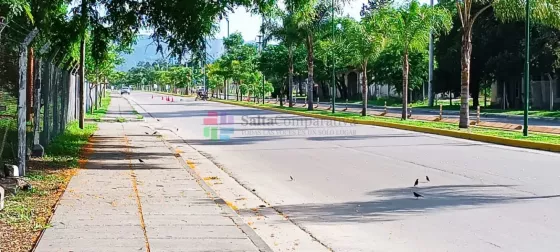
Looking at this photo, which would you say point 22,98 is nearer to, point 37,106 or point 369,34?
point 37,106

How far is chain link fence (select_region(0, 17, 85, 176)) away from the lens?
10984 millimetres

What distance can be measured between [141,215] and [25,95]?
3.71 meters

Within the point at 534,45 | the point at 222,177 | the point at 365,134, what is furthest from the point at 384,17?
the point at 222,177

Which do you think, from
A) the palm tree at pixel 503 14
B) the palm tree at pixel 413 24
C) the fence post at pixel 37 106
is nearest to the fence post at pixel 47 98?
the fence post at pixel 37 106

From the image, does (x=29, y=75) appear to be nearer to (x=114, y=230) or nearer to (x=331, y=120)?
(x=114, y=230)

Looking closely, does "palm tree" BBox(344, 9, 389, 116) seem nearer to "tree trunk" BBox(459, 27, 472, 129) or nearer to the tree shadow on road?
"tree trunk" BBox(459, 27, 472, 129)

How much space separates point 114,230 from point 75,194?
2.81m

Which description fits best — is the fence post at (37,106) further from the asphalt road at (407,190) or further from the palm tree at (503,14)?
the palm tree at (503,14)

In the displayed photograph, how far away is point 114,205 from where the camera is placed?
925 centimetres

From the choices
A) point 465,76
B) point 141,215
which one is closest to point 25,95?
point 141,215

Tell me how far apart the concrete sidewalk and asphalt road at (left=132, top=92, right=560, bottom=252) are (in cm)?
109

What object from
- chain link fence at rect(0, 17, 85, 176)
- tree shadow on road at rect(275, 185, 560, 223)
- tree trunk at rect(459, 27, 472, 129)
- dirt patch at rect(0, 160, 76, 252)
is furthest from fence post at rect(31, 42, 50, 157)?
tree trunk at rect(459, 27, 472, 129)

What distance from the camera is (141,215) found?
8.56 metres

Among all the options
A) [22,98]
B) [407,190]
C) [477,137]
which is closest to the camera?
[22,98]
